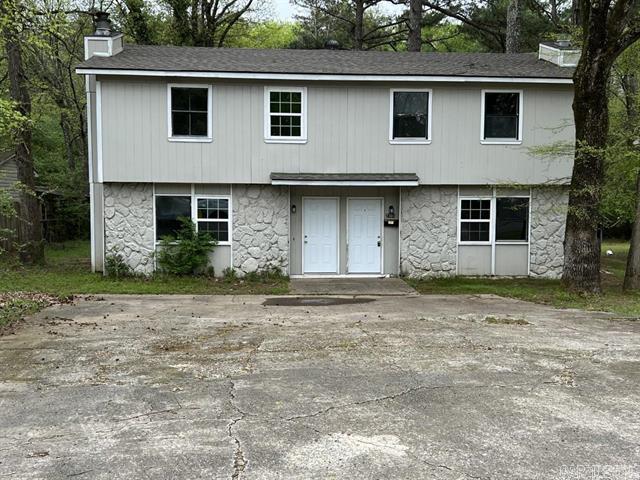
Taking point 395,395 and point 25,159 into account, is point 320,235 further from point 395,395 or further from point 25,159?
point 395,395

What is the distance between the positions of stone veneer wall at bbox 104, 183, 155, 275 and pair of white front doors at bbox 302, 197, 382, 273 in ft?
12.9

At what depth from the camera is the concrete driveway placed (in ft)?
12.0

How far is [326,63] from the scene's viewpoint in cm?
1491

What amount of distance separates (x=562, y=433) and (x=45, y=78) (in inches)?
965

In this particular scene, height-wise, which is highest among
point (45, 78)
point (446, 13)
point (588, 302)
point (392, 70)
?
point (446, 13)

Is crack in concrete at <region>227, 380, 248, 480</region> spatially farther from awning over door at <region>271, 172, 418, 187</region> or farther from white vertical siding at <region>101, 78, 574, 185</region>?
white vertical siding at <region>101, 78, 574, 185</region>

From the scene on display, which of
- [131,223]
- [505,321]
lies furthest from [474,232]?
[131,223]

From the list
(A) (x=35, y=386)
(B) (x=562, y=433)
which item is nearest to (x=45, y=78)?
(A) (x=35, y=386)

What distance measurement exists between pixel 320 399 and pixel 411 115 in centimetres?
1063

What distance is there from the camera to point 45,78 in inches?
916

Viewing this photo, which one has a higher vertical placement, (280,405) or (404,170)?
(404,170)

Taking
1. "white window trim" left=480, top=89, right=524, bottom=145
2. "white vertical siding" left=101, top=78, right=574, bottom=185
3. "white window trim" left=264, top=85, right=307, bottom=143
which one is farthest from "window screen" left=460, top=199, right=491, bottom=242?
"white window trim" left=264, top=85, right=307, bottom=143

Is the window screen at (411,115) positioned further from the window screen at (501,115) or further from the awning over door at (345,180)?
the window screen at (501,115)

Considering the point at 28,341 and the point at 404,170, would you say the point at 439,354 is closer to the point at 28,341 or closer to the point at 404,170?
the point at 28,341
